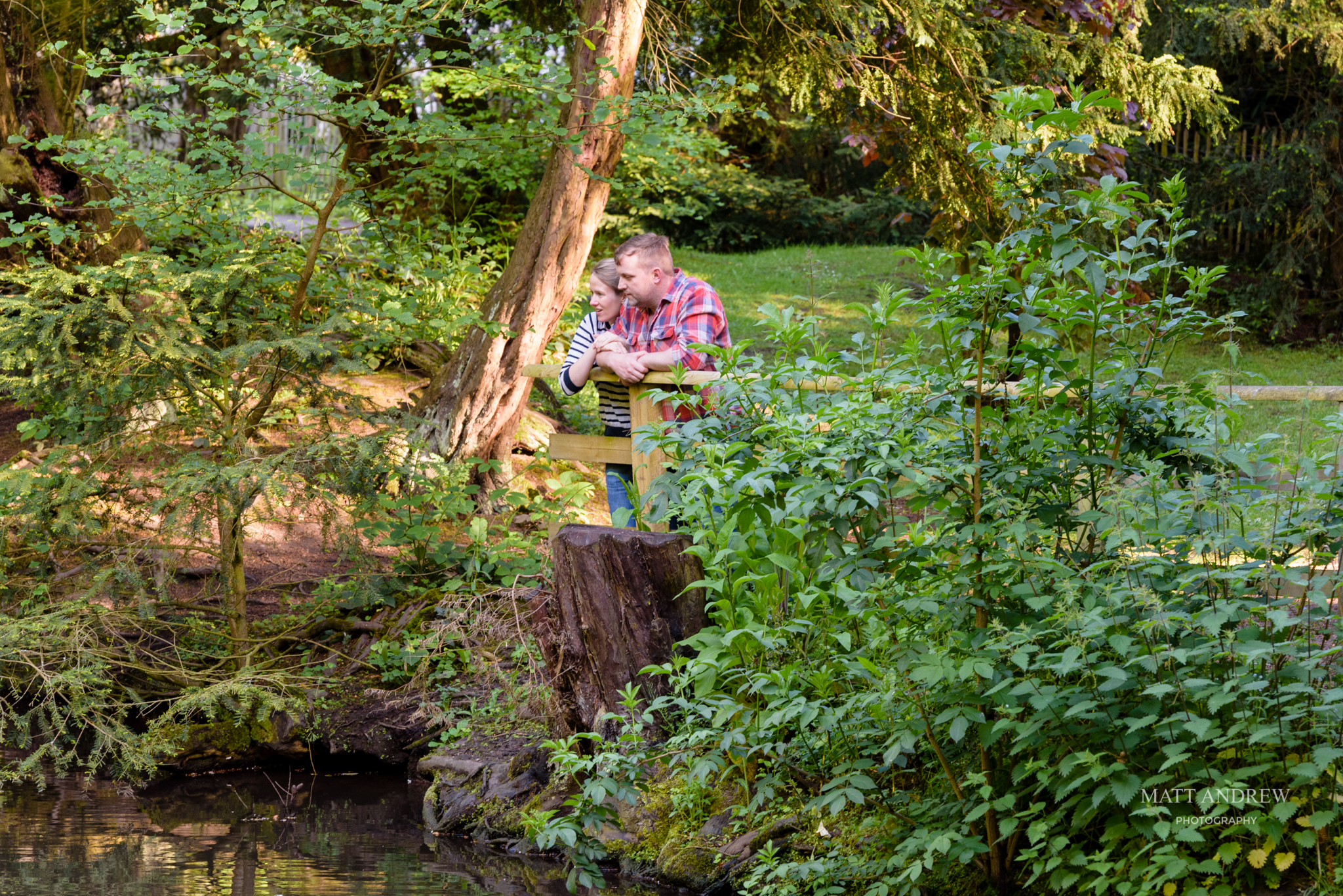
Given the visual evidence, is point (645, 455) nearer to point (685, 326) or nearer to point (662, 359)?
point (662, 359)

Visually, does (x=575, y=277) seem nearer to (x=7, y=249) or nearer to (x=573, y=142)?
(x=573, y=142)

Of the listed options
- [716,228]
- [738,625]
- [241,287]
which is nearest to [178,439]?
[241,287]

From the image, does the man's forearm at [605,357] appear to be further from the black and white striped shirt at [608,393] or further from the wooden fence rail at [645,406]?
the black and white striped shirt at [608,393]

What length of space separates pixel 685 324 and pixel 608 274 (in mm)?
583

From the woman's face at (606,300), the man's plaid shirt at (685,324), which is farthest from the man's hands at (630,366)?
the woman's face at (606,300)

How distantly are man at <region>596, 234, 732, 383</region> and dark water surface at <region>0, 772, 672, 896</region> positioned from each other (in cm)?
186

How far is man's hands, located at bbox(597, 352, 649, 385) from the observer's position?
14.3ft

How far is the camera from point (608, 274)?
16.0ft

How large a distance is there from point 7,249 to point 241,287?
4590mm

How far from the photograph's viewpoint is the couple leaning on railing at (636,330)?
439 centimetres

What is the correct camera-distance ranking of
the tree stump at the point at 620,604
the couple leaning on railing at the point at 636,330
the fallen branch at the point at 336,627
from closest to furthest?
the tree stump at the point at 620,604 < the couple leaning on railing at the point at 636,330 < the fallen branch at the point at 336,627

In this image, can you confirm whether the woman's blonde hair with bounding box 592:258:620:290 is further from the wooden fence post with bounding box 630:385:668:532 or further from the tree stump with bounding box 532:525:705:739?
the tree stump with bounding box 532:525:705:739

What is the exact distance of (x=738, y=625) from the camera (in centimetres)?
361

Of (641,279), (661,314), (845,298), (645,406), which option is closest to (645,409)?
(645,406)
